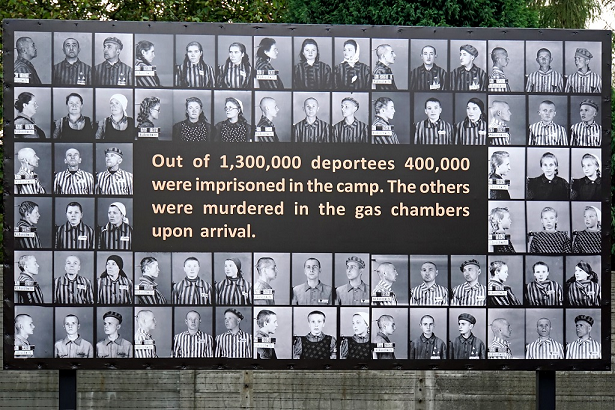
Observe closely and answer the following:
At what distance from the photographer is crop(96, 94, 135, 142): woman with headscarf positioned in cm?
509

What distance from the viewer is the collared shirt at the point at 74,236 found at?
16.7 feet

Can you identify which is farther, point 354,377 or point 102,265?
point 354,377

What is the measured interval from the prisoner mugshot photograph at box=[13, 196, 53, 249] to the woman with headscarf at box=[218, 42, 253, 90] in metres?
1.42

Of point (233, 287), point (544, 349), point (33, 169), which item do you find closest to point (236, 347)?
point (233, 287)

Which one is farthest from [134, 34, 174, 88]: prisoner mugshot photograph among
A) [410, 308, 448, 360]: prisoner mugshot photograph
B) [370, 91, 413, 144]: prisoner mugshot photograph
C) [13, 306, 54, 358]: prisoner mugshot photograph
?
[410, 308, 448, 360]: prisoner mugshot photograph

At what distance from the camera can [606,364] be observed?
17.5 ft

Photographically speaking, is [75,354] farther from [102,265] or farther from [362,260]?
[362,260]

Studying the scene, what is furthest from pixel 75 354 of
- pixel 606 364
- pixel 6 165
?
pixel 606 364

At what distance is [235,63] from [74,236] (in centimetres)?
158

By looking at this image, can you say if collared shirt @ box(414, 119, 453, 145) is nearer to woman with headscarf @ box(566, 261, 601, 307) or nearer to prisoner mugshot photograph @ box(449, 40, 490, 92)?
prisoner mugshot photograph @ box(449, 40, 490, 92)

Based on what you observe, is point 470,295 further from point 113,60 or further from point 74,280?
point 113,60

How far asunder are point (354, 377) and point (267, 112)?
282 centimetres

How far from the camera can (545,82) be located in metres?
5.22

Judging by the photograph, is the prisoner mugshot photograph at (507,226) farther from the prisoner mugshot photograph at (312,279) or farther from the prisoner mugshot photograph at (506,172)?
the prisoner mugshot photograph at (312,279)
